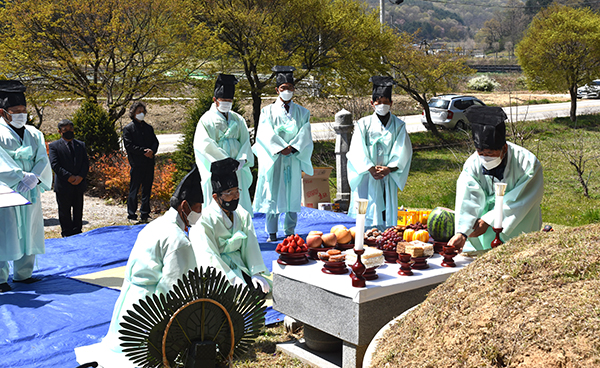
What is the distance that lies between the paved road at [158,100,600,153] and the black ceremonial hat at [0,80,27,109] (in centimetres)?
1331

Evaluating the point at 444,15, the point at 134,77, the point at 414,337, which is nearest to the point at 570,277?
the point at 414,337

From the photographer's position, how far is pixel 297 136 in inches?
332

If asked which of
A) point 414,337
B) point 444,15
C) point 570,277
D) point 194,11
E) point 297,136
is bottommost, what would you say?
point 414,337

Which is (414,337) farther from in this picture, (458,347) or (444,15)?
(444,15)

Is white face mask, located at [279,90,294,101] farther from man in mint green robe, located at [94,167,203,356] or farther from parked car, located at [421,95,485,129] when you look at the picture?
parked car, located at [421,95,485,129]

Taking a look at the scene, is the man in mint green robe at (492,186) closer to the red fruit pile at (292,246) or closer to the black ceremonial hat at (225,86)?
the red fruit pile at (292,246)

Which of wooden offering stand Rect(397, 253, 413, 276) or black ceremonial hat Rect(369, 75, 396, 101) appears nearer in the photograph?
wooden offering stand Rect(397, 253, 413, 276)

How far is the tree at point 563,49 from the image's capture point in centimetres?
2303

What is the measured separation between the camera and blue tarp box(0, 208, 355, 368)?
15.6ft

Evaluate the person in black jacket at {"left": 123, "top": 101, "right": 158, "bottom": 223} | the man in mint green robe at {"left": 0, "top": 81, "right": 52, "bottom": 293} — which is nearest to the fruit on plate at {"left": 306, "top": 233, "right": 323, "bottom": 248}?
the man in mint green robe at {"left": 0, "top": 81, "right": 52, "bottom": 293}

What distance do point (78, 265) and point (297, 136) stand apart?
135 inches

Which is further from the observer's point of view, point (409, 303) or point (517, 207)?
point (517, 207)

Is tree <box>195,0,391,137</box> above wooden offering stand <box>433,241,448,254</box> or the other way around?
above

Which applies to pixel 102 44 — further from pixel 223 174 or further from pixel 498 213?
pixel 498 213
